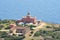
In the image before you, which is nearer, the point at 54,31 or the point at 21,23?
the point at 54,31

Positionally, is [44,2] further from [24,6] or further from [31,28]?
[31,28]

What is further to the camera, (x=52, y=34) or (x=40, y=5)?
(x=40, y=5)

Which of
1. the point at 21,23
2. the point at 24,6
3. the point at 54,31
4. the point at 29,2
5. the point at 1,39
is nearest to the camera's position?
the point at 1,39

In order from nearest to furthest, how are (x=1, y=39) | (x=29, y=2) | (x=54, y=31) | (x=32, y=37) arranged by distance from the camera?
(x=1, y=39) < (x=32, y=37) < (x=54, y=31) < (x=29, y=2)

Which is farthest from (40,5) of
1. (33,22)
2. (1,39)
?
(1,39)

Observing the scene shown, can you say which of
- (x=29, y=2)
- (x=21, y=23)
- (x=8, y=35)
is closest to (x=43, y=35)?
(x=8, y=35)

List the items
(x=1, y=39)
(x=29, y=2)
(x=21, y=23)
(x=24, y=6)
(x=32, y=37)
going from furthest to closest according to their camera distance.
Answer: (x=29, y=2) → (x=24, y=6) → (x=21, y=23) → (x=32, y=37) → (x=1, y=39)

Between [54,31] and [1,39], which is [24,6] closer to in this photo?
[54,31]

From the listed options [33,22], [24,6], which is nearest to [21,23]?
[33,22]
